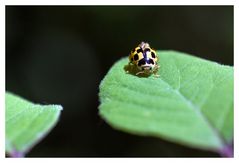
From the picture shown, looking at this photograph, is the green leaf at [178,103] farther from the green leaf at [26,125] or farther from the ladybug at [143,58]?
the ladybug at [143,58]

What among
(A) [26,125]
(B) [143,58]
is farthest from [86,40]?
(A) [26,125]

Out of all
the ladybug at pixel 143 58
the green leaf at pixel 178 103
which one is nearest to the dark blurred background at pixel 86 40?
the ladybug at pixel 143 58

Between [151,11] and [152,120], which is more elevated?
[151,11]

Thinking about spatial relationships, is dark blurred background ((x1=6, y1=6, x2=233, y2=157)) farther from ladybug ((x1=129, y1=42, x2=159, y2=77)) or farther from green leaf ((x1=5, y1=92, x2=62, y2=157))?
green leaf ((x1=5, y1=92, x2=62, y2=157))

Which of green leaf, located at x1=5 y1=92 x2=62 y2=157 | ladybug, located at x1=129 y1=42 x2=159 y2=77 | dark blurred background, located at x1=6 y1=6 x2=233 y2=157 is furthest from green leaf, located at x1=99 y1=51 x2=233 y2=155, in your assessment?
dark blurred background, located at x1=6 y1=6 x2=233 y2=157

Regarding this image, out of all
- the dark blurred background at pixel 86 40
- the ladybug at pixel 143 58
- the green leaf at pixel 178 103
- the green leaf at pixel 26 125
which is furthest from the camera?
the dark blurred background at pixel 86 40

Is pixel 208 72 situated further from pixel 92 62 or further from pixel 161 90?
pixel 92 62

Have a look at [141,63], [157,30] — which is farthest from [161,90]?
[157,30]

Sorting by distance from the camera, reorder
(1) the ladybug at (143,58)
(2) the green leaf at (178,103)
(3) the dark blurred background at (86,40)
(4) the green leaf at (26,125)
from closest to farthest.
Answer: (2) the green leaf at (178,103)
(4) the green leaf at (26,125)
(1) the ladybug at (143,58)
(3) the dark blurred background at (86,40)
